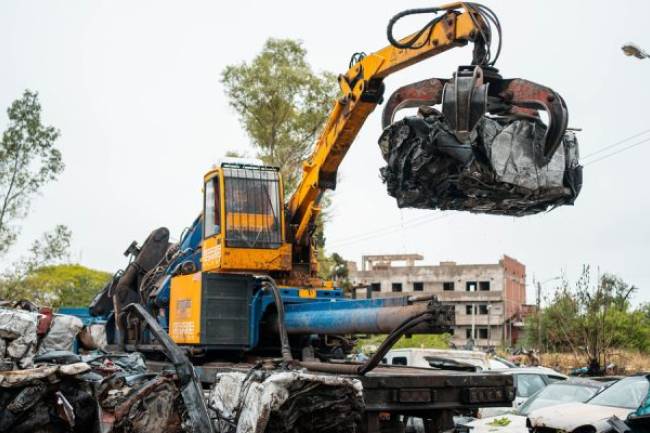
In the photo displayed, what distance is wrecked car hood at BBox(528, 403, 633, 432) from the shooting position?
10.9 metres

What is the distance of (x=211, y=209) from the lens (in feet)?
40.5

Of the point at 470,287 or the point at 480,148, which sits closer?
the point at 480,148

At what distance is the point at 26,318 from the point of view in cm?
1071

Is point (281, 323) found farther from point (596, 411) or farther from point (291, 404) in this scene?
point (596, 411)

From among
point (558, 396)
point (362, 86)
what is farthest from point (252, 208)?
point (558, 396)

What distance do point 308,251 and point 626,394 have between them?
16.6ft

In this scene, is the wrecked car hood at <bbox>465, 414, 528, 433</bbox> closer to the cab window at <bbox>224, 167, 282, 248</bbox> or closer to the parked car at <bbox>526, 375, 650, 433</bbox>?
the parked car at <bbox>526, 375, 650, 433</bbox>

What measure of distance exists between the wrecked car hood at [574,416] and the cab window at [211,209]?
5347mm

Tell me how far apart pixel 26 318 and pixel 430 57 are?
6.19m

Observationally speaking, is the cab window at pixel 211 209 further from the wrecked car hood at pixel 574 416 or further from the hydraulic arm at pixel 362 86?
the wrecked car hood at pixel 574 416

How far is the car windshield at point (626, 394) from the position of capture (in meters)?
11.3

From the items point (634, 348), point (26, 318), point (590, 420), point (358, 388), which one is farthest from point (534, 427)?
point (634, 348)

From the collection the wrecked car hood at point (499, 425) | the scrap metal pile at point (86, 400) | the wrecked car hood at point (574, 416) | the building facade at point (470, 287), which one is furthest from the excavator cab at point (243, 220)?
the building facade at point (470, 287)

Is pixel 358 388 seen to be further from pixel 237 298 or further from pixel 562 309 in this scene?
pixel 562 309
